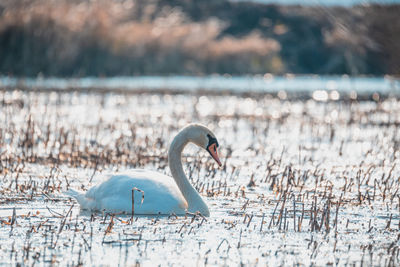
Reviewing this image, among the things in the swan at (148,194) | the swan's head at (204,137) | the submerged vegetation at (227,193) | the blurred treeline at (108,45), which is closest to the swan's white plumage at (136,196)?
the swan at (148,194)

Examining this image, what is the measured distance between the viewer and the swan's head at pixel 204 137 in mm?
6812

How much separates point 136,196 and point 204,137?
87 cm

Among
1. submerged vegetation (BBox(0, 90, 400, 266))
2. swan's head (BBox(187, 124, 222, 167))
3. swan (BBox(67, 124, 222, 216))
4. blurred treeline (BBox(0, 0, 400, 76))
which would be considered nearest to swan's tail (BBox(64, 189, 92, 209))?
swan (BBox(67, 124, 222, 216))

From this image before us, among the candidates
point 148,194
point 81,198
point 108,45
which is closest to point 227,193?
point 148,194

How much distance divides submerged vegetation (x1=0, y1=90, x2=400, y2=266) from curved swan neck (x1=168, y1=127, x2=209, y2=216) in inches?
6.3

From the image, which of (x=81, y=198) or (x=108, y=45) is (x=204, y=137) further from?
(x=108, y=45)

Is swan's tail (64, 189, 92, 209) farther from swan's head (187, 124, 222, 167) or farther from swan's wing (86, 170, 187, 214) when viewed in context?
swan's head (187, 124, 222, 167)

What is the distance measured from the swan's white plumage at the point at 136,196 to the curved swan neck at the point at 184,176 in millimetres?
66

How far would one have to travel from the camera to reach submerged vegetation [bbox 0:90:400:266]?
517 centimetres

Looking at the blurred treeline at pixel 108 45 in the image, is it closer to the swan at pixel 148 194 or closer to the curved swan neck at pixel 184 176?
the curved swan neck at pixel 184 176

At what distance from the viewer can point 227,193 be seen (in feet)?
24.6

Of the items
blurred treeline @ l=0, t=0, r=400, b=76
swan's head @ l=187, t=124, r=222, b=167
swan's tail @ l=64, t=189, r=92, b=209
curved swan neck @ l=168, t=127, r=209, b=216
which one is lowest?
swan's tail @ l=64, t=189, r=92, b=209

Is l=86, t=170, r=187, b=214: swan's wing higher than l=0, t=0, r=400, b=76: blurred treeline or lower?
lower

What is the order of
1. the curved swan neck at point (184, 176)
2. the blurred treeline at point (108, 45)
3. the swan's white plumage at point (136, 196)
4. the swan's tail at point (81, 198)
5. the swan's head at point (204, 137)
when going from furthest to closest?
the blurred treeline at point (108, 45) < the swan's head at point (204, 137) < the swan's tail at point (81, 198) < the curved swan neck at point (184, 176) < the swan's white plumage at point (136, 196)
